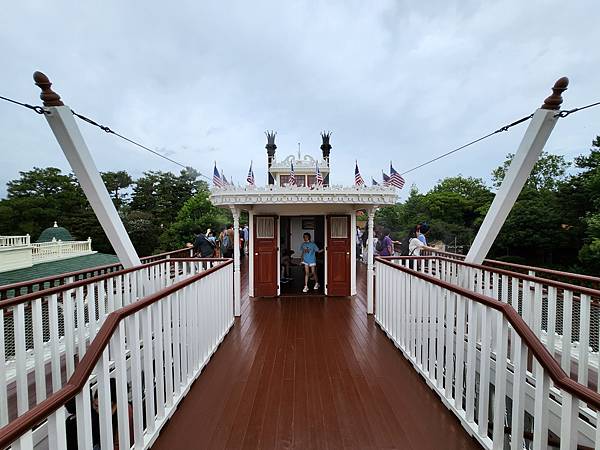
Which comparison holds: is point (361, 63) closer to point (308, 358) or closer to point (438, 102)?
point (438, 102)

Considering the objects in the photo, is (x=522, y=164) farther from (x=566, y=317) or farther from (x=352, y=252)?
(x=352, y=252)

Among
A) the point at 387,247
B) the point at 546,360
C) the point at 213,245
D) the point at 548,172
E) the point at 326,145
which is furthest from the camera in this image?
the point at 548,172

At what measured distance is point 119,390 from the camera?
1634 millimetres

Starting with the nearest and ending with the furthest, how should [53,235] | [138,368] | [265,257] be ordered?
1. [138,368]
2. [265,257]
3. [53,235]

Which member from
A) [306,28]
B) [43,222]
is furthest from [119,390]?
[43,222]

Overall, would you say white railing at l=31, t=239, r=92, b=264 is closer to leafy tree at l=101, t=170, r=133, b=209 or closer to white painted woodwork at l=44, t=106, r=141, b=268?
white painted woodwork at l=44, t=106, r=141, b=268

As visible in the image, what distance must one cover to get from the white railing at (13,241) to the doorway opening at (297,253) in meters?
14.0

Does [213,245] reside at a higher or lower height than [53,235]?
higher

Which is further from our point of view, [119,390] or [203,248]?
[203,248]

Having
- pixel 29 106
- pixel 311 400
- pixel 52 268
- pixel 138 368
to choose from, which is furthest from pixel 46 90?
pixel 52 268

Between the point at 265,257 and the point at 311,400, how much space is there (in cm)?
375

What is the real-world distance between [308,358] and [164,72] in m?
13.0

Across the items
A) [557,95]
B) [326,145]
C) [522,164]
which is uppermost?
[326,145]

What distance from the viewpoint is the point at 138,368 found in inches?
72.1
